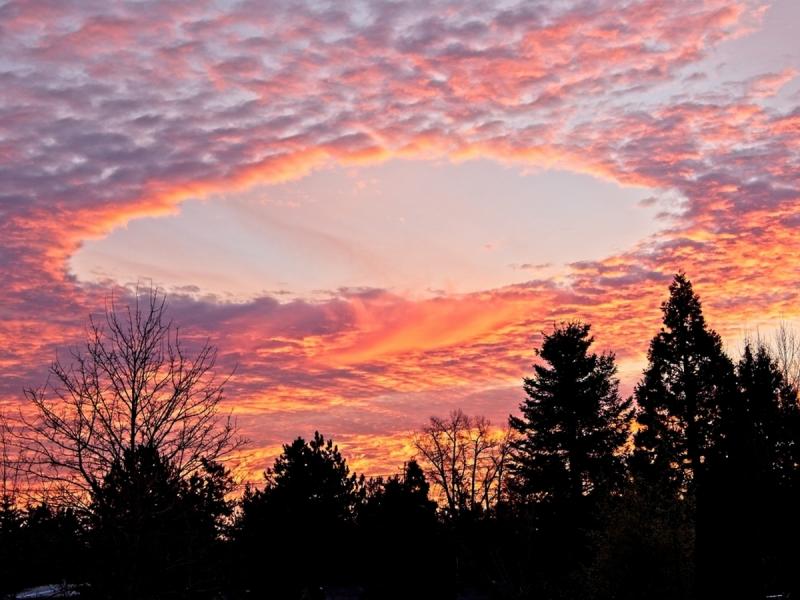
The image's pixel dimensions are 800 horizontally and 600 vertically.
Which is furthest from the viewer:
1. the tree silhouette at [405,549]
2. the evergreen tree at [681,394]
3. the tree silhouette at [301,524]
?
the evergreen tree at [681,394]

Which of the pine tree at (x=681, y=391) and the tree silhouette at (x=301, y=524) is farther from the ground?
the pine tree at (x=681, y=391)

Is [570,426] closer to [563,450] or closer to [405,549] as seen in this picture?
[563,450]

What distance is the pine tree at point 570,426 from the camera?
53625 millimetres

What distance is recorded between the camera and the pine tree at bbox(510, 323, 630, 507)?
5362cm

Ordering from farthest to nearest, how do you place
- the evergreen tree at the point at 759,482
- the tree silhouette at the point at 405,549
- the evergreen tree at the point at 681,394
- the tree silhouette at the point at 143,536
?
the evergreen tree at the point at 681,394
the tree silhouette at the point at 405,549
the evergreen tree at the point at 759,482
the tree silhouette at the point at 143,536

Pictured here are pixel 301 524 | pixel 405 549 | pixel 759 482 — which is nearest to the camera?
pixel 759 482

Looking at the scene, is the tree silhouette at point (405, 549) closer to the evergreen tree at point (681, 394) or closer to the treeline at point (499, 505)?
the treeline at point (499, 505)

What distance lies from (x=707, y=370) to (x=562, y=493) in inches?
524

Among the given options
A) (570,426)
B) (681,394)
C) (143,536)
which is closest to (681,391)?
(681,394)

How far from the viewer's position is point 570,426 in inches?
2157

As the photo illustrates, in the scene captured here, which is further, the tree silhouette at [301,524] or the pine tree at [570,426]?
the pine tree at [570,426]

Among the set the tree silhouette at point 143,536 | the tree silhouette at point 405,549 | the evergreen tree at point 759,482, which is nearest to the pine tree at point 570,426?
the evergreen tree at point 759,482

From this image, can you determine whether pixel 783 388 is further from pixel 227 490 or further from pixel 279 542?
pixel 227 490

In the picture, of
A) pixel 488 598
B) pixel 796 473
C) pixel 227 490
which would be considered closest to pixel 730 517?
pixel 227 490
